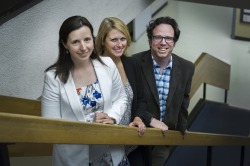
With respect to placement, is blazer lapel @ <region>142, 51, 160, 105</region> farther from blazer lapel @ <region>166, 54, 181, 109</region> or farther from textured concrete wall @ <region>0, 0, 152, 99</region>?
textured concrete wall @ <region>0, 0, 152, 99</region>

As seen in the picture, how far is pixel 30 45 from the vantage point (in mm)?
3254

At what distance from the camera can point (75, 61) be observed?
236cm

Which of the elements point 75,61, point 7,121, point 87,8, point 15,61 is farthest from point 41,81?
point 7,121

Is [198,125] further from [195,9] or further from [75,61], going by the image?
[195,9]

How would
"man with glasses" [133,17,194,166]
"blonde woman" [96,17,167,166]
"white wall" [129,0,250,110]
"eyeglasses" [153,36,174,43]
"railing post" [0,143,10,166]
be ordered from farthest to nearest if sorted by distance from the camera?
"white wall" [129,0,250,110]
"man with glasses" [133,17,194,166]
"eyeglasses" [153,36,174,43]
"blonde woman" [96,17,167,166]
"railing post" [0,143,10,166]

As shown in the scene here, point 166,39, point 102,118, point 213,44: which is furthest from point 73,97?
point 213,44

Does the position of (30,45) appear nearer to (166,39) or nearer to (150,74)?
(150,74)

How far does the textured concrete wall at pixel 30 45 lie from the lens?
120 inches

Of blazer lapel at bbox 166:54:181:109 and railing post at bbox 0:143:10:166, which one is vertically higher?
blazer lapel at bbox 166:54:181:109

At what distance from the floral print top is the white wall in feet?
18.6

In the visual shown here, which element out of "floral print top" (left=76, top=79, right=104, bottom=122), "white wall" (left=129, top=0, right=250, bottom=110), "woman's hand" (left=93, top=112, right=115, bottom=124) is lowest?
"woman's hand" (left=93, top=112, right=115, bottom=124)

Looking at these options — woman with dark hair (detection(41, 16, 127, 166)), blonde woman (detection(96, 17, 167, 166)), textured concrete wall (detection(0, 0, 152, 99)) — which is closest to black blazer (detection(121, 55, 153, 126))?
blonde woman (detection(96, 17, 167, 166))

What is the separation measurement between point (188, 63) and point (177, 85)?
20cm

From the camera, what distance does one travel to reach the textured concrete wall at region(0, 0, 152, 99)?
3.04m
